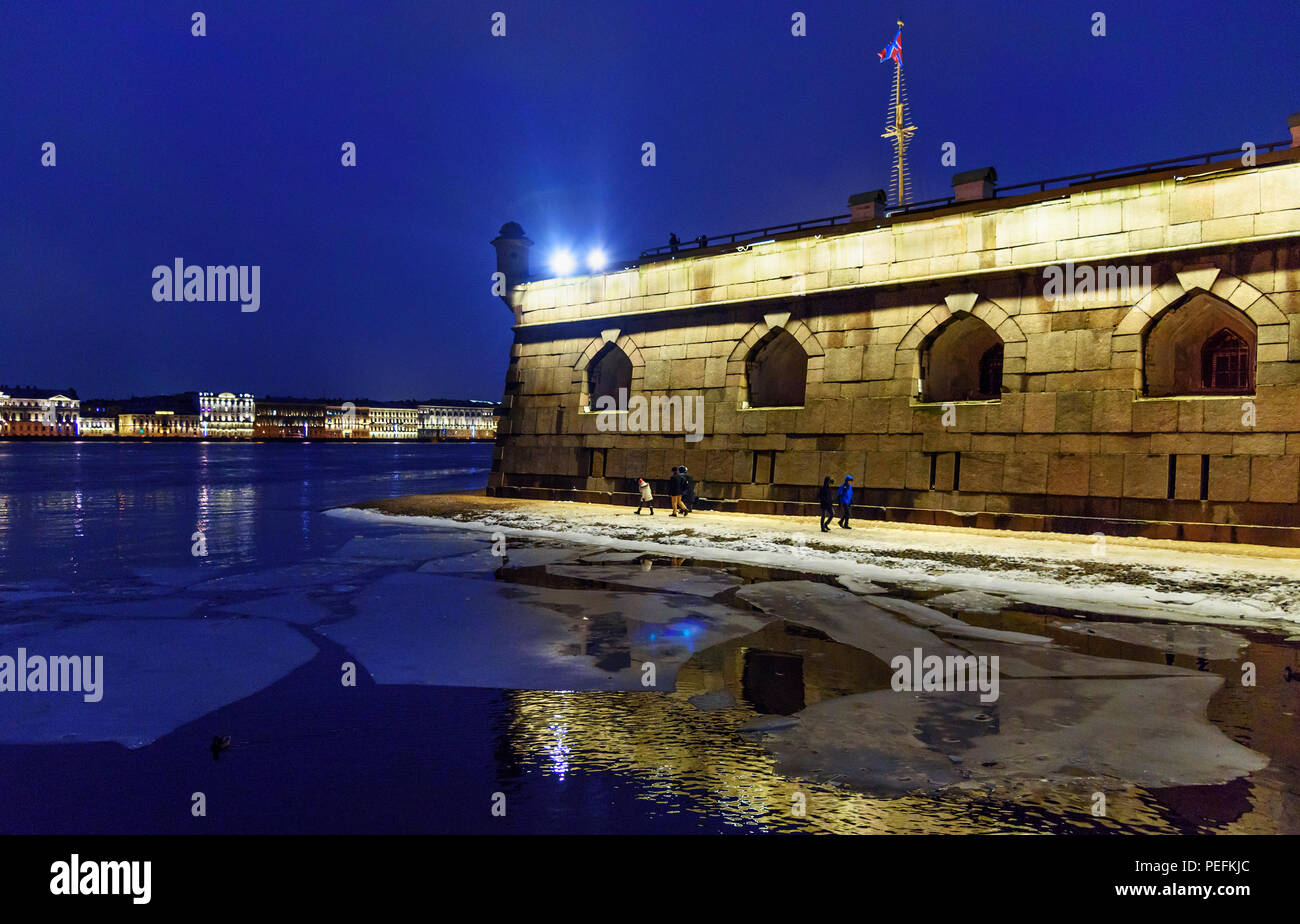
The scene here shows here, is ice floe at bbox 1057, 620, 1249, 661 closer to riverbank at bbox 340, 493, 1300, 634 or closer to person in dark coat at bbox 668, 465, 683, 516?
riverbank at bbox 340, 493, 1300, 634

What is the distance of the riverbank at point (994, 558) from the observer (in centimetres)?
803

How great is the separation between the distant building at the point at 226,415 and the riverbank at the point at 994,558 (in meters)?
186

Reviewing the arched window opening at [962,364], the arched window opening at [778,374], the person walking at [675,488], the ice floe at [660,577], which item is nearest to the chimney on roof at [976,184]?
the arched window opening at [962,364]

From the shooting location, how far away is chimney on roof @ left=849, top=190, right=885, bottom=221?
21.6m

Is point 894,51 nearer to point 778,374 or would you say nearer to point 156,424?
point 778,374

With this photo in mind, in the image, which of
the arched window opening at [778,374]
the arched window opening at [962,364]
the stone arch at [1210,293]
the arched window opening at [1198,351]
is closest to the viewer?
the stone arch at [1210,293]

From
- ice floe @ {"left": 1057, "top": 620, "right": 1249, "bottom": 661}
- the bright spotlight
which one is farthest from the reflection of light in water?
the bright spotlight

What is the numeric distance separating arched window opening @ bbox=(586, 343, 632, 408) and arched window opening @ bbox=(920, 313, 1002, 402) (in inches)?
326

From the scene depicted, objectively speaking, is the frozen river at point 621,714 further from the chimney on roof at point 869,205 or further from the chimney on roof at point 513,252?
the chimney on roof at point 513,252

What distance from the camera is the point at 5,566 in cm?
1127

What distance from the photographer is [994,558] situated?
10.8m

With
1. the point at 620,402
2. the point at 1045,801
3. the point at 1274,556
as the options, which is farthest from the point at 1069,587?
the point at 620,402

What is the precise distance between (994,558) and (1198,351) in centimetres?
683

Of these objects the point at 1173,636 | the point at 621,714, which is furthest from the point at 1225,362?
the point at 621,714
